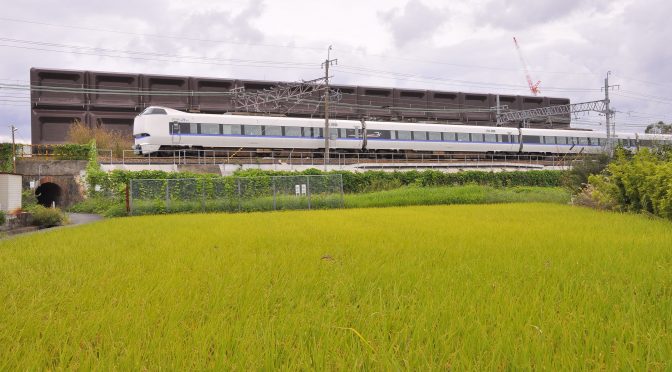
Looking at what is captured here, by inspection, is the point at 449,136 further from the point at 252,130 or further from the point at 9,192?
the point at 9,192

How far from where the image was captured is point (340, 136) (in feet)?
118

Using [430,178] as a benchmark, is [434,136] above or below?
above

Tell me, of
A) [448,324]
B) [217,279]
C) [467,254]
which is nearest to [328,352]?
[448,324]

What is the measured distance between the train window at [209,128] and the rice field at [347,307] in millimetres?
Result: 24045

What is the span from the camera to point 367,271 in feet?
17.7

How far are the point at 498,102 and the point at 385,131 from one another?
35.3 m

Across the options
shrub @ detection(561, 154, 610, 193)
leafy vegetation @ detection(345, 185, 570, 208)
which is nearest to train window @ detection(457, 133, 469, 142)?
leafy vegetation @ detection(345, 185, 570, 208)

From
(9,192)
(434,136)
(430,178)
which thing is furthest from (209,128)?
(434,136)

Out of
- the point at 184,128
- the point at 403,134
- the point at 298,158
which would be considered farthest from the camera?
the point at 403,134

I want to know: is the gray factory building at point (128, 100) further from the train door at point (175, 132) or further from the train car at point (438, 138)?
the train door at point (175, 132)

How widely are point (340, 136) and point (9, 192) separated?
21764 mm

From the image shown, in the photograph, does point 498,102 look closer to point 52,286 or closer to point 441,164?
point 441,164

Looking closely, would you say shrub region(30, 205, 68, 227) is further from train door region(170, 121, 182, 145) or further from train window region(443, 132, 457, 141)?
train window region(443, 132, 457, 141)

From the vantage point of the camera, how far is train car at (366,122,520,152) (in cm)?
3738
